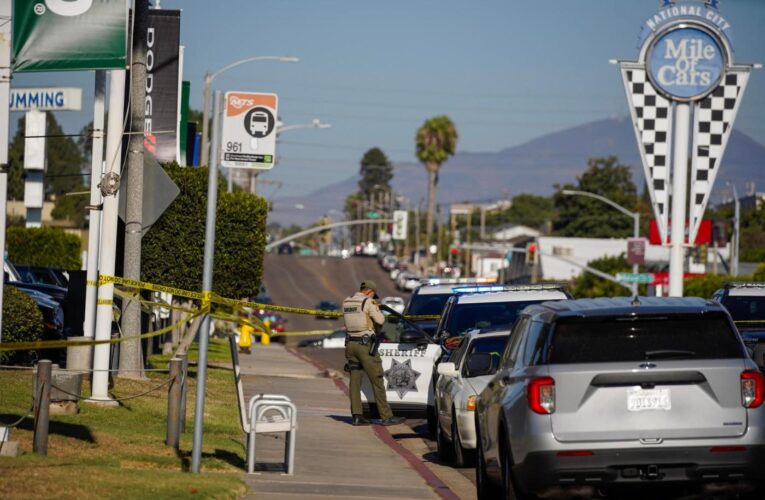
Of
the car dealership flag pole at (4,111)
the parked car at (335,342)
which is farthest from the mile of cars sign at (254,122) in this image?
the parked car at (335,342)

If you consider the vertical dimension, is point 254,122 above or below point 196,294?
above

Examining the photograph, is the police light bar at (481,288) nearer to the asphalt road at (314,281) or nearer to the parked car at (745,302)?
the parked car at (745,302)

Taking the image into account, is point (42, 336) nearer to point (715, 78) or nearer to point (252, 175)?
point (715, 78)

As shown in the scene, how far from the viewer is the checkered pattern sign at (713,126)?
31828 millimetres

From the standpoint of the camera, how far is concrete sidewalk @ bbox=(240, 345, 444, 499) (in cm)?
1195

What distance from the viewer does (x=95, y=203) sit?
19.3 m

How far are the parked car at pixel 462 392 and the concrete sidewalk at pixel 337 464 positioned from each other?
1.64ft

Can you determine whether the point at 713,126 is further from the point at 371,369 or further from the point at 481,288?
the point at 371,369

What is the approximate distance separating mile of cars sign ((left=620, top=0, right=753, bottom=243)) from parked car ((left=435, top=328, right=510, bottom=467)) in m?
17.4

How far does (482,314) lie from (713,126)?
15051mm

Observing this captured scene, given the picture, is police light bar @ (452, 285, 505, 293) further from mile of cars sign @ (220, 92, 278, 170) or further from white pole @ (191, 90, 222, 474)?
mile of cars sign @ (220, 92, 278, 170)

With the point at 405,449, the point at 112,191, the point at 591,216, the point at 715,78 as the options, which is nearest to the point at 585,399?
the point at 405,449

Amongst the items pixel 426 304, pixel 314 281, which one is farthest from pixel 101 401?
pixel 314 281

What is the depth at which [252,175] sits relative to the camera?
61.4 meters
